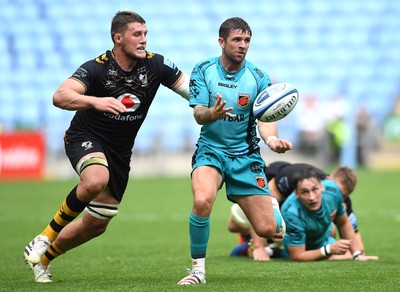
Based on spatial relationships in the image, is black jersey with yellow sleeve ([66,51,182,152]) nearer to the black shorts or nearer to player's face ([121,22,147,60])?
the black shorts

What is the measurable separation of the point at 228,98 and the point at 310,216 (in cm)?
211

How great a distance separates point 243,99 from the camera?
6723 mm

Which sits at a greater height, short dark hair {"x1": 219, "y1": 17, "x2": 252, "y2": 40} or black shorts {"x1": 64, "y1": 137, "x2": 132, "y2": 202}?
short dark hair {"x1": 219, "y1": 17, "x2": 252, "y2": 40}

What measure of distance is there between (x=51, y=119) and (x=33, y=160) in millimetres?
3374

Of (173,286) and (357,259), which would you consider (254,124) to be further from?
(357,259)

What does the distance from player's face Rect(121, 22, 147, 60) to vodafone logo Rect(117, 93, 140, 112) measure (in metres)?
0.32

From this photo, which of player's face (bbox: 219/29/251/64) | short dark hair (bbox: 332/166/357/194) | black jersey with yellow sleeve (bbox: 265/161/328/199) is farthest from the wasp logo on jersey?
short dark hair (bbox: 332/166/357/194)

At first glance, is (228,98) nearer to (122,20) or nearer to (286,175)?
(122,20)

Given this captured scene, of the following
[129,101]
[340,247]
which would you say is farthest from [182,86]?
[340,247]

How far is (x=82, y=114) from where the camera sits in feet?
23.5

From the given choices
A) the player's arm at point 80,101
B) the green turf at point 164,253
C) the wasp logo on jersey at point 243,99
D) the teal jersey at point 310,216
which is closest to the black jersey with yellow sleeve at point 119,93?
the player's arm at point 80,101

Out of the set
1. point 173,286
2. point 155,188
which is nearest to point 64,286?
point 173,286

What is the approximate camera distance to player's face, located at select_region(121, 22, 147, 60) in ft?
22.8

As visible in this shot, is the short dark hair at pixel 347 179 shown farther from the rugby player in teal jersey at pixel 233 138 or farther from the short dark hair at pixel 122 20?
the short dark hair at pixel 122 20
